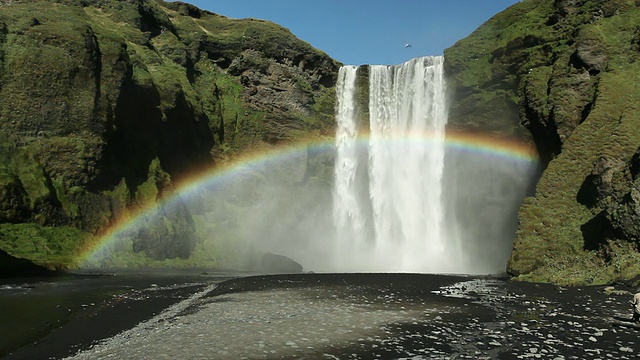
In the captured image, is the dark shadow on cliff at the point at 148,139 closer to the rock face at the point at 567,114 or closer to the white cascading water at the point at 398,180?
the white cascading water at the point at 398,180

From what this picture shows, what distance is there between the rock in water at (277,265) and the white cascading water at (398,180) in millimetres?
8540

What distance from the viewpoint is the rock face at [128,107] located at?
49188mm

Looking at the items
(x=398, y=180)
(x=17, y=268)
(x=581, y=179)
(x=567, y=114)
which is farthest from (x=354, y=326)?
(x=398, y=180)

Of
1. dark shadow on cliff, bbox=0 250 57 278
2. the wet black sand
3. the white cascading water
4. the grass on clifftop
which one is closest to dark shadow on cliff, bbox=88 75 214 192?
dark shadow on cliff, bbox=0 250 57 278

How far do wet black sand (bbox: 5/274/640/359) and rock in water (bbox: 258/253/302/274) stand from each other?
28.0 metres

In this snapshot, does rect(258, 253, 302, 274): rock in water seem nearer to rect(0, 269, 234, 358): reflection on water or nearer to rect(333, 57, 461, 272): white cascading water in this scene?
rect(333, 57, 461, 272): white cascading water

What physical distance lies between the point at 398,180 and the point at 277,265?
66.8ft

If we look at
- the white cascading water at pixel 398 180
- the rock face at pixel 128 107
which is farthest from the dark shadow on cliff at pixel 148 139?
the white cascading water at pixel 398 180

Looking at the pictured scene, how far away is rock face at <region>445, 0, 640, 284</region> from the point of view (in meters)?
31.0

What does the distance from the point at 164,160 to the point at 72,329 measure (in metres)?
52.6

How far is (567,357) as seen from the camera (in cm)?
1172

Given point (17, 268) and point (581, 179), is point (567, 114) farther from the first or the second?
point (17, 268)

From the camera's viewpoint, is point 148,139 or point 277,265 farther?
point 148,139

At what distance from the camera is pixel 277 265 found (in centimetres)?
5459
